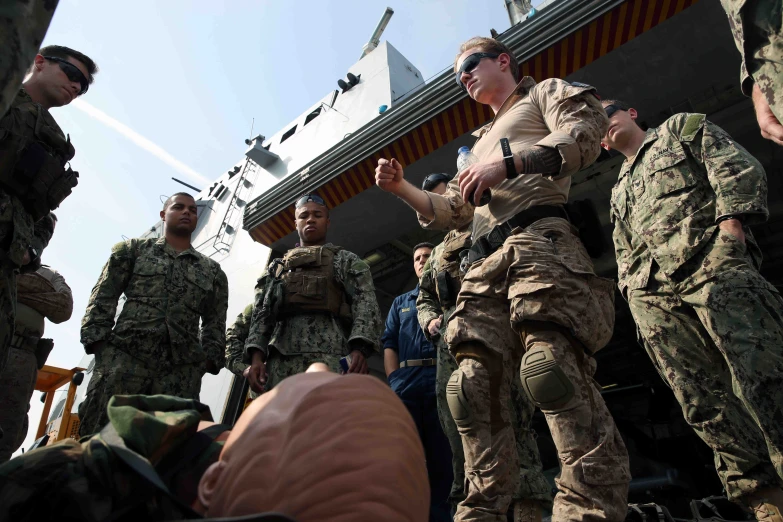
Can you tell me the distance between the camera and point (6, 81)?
784 millimetres

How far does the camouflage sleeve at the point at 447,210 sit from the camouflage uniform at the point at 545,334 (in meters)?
0.26

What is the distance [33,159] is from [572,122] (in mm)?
1839

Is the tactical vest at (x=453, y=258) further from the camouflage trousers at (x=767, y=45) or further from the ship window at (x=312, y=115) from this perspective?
the ship window at (x=312, y=115)

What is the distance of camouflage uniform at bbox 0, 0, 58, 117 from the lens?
78 centimetres

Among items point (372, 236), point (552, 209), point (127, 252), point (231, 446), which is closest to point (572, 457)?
point (552, 209)

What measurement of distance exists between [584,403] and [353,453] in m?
0.92

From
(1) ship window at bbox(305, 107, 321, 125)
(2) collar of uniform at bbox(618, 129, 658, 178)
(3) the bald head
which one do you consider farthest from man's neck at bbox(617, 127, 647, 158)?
(1) ship window at bbox(305, 107, 321, 125)

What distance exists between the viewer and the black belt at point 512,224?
5.29 feet

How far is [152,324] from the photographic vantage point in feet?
8.26

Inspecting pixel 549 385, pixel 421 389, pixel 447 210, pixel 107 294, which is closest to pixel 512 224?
pixel 447 210

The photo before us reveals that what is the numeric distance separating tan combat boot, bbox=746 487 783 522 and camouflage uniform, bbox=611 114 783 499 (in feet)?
0.08

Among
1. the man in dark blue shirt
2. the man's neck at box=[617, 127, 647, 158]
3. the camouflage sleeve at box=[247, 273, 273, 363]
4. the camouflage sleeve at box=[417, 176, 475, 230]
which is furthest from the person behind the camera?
the man in dark blue shirt

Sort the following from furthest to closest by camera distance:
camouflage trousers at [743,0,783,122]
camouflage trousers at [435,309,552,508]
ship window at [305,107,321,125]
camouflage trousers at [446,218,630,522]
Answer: ship window at [305,107,321,125] → camouflage trousers at [435,309,552,508] → camouflage trousers at [446,218,630,522] → camouflage trousers at [743,0,783,122]

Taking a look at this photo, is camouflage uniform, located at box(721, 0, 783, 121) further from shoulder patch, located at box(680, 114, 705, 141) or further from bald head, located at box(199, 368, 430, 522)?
bald head, located at box(199, 368, 430, 522)
